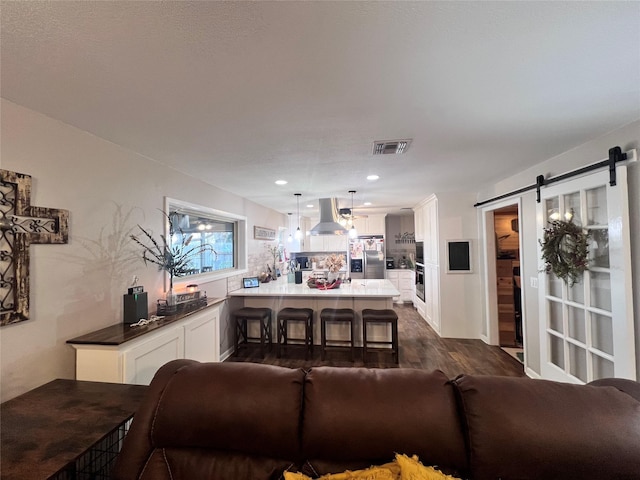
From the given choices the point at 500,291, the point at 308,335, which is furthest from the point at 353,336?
the point at 500,291

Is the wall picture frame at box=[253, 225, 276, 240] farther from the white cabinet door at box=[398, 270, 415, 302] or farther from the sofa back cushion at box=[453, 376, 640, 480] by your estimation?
the sofa back cushion at box=[453, 376, 640, 480]

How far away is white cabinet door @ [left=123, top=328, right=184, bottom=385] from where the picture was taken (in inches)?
68.2

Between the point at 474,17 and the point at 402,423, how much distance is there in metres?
1.51

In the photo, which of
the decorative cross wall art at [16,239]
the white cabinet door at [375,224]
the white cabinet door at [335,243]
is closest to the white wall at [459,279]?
the white cabinet door at [375,224]

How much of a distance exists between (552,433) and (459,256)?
150 inches

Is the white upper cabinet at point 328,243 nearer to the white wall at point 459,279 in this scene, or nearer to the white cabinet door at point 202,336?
the white wall at point 459,279

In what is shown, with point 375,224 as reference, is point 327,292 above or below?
below

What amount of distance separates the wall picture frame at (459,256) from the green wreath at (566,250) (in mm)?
1795

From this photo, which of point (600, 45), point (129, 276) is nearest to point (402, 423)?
point (600, 45)

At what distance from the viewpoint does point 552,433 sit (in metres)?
0.86

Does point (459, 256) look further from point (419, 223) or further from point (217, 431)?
point (217, 431)

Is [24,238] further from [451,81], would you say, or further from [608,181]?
[608,181]

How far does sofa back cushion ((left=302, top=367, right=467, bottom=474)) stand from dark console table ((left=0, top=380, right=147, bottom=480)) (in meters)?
0.91

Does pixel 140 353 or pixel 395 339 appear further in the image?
pixel 395 339
